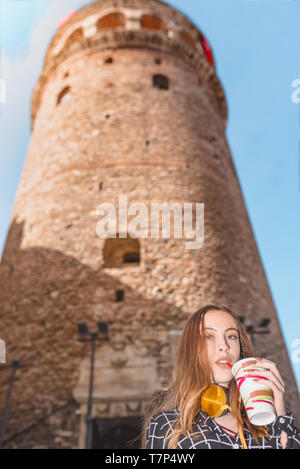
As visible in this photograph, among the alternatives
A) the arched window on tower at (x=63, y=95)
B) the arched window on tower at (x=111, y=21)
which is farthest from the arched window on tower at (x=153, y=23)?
the arched window on tower at (x=63, y=95)

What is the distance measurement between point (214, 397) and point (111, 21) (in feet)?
46.3

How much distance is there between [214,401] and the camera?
4.33 ft

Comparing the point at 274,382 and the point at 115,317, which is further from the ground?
the point at 115,317

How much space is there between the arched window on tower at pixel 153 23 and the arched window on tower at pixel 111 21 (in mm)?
739

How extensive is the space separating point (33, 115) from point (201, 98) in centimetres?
611

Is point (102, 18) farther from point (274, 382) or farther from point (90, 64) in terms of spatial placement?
point (274, 382)

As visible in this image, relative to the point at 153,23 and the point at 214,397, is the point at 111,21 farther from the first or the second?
the point at 214,397

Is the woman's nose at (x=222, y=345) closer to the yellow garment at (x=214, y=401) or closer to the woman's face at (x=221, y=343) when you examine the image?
the woman's face at (x=221, y=343)

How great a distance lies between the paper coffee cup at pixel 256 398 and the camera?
115 centimetres

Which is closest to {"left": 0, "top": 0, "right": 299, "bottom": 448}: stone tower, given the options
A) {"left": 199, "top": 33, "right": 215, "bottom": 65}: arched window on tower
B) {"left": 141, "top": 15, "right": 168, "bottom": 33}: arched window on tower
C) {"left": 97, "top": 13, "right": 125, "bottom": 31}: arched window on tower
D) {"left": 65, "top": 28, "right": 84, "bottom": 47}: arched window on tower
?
{"left": 141, "top": 15, "right": 168, "bottom": 33}: arched window on tower

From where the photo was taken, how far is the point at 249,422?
1281mm

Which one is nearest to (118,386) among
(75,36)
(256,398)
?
(256,398)
